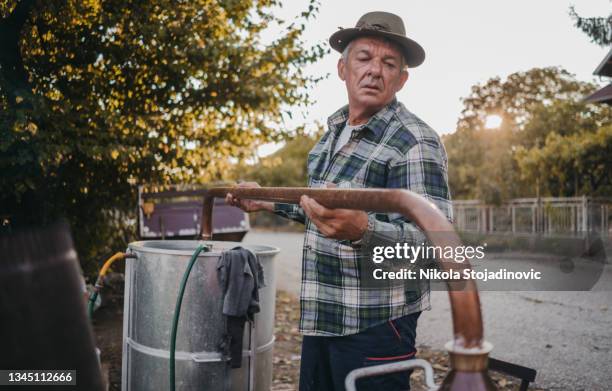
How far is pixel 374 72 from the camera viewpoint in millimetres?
2238

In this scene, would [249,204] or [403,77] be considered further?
[249,204]

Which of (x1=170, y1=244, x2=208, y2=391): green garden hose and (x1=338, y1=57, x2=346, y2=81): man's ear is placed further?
(x1=170, y1=244, x2=208, y2=391): green garden hose

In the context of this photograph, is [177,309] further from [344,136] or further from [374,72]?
[374,72]

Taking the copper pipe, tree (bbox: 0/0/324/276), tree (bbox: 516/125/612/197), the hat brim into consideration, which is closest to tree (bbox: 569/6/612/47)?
tree (bbox: 516/125/612/197)

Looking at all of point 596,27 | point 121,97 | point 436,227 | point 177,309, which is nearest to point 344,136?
point 177,309

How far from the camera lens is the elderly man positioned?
1976mm

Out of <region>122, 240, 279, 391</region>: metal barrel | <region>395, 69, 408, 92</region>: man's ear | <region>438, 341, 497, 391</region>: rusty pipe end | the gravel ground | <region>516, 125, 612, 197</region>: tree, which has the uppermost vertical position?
<region>516, 125, 612, 197</region>: tree

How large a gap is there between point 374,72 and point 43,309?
5.13ft

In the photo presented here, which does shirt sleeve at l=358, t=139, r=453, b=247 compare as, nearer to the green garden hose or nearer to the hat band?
the hat band

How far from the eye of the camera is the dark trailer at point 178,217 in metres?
7.80

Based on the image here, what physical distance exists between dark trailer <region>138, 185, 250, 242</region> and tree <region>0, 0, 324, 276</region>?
0.29 m

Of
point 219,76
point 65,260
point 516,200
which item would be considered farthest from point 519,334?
point 516,200

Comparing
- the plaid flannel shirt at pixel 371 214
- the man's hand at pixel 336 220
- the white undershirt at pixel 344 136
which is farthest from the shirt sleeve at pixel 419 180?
the white undershirt at pixel 344 136

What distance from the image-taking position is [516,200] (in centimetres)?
1823
